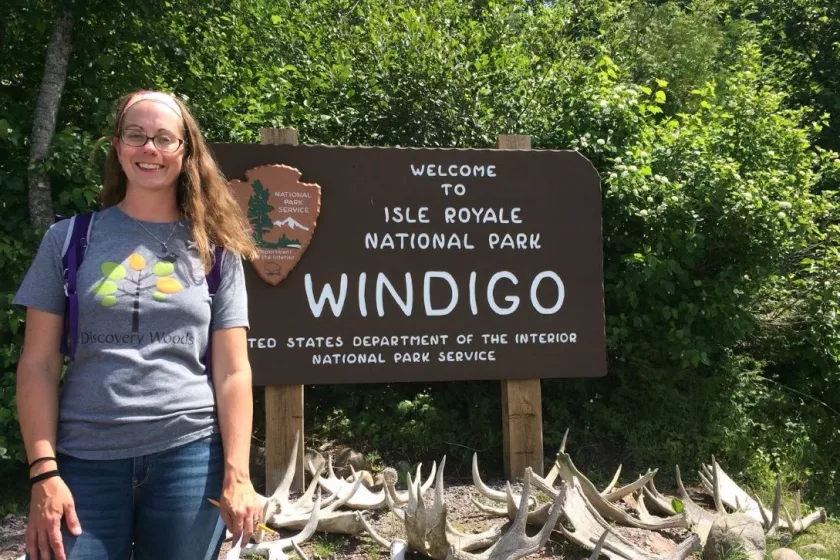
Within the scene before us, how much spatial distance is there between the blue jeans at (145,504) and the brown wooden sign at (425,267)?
275cm

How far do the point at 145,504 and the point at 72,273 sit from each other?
24.9 inches

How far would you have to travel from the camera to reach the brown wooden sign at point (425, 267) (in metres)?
4.80

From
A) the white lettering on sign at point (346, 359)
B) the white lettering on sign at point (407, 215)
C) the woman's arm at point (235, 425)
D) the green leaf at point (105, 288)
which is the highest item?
the white lettering on sign at point (407, 215)

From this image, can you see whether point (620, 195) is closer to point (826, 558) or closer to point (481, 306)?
point (481, 306)

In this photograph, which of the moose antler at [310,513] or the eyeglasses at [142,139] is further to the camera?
the moose antler at [310,513]

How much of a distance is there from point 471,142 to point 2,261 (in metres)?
3.48

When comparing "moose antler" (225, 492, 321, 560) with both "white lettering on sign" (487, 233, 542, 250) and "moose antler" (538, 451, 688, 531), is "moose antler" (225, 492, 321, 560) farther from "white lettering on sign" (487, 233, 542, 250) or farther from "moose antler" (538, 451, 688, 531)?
"white lettering on sign" (487, 233, 542, 250)

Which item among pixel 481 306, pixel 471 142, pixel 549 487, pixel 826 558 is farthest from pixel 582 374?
pixel 471 142

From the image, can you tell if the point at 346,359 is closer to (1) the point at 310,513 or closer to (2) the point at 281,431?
(2) the point at 281,431

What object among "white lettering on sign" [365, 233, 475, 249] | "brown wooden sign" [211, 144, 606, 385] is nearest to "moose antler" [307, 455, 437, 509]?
"brown wooden sign" [211, 144, 606, 385]

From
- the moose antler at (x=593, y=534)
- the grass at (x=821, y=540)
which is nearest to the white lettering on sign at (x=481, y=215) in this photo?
the moose antler at (x=593, y=534)

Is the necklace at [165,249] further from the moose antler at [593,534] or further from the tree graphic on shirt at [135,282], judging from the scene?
the moose antler at [593,534]

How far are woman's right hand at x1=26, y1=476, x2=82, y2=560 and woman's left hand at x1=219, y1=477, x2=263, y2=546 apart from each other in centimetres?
36

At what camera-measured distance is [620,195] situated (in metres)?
5.61
